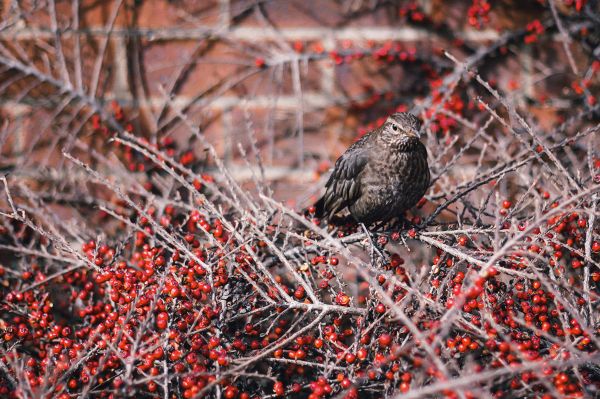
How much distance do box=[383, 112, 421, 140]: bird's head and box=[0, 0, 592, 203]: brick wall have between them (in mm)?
440

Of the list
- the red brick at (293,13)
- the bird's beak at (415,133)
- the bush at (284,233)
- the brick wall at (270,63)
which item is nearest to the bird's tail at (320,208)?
the bush at (284,233)

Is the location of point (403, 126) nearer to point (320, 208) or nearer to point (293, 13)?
point (320, 208)

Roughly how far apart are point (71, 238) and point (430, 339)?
1.46 meters

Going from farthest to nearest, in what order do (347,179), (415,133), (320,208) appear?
(320,208) < (347,179) < (415,133)

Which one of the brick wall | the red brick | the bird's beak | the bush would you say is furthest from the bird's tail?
the red brick

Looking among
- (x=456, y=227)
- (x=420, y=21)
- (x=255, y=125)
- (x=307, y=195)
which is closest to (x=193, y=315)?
(x=456, y=227)

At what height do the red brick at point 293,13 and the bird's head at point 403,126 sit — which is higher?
the red brick at point 293,13

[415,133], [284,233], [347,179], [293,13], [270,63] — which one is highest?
[293,13]

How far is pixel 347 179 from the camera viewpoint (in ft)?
6.30

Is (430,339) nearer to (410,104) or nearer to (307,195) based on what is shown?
(307,195)

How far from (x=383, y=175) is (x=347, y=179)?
0.12 m

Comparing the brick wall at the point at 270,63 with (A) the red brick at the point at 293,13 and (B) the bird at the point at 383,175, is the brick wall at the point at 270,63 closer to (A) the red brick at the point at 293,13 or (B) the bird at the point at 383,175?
(A) the red brick at the point at 293,13

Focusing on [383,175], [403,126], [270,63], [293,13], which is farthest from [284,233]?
[293,13]

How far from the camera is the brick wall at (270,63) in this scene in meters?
2.23
